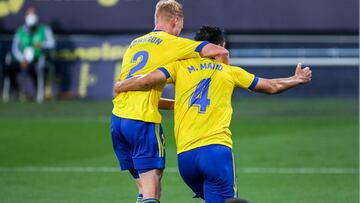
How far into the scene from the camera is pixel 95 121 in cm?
1995

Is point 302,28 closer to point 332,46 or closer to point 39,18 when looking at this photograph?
point 332,46

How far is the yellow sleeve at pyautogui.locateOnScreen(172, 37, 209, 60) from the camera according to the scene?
799 cm

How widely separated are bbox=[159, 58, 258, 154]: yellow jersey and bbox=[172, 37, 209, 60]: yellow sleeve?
0.47 ft

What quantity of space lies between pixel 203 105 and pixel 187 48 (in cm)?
56

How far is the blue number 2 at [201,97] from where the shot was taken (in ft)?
25.4

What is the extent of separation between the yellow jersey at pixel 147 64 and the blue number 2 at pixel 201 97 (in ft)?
1.34

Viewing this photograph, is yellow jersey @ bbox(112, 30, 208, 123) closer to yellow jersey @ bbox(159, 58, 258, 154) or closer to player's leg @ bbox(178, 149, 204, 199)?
yellow jersey @ bbox(159, 58, 258, 154)

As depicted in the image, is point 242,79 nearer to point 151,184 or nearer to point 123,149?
point 151,184

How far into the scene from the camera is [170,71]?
312 inches

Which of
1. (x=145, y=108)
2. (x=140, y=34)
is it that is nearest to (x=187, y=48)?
(x=145, y=108)

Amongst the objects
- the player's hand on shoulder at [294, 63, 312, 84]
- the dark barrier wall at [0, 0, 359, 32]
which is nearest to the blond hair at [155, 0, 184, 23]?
the player's hand on shoulder at [294, 63, 312, 84]

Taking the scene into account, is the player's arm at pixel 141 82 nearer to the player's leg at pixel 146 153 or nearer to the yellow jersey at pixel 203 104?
the yellow jersey at pixel 203 104

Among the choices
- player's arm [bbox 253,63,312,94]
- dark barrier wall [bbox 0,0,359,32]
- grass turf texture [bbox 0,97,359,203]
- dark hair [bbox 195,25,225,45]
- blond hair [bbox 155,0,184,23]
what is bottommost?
grass turf texture [bbox 0,97,359,203]

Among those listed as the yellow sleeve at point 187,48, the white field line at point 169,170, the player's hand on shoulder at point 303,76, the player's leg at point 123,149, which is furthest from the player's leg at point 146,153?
the white field line at point 169,170
